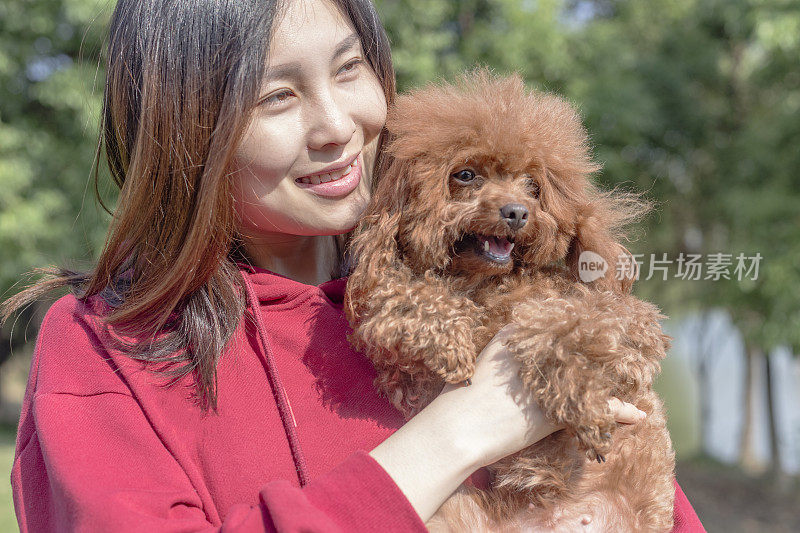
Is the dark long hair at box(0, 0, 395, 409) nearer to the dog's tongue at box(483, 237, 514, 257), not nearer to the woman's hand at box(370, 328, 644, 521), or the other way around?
the woman's hand at box(370, 328, 644, 521)

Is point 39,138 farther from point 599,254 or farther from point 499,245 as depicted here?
point 599,254

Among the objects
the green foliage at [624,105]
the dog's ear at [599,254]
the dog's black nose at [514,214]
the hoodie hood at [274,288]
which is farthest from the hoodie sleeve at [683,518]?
the green foliage at [624,105]

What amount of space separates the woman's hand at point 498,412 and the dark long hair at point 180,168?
1.94ft

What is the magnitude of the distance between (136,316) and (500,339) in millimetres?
901

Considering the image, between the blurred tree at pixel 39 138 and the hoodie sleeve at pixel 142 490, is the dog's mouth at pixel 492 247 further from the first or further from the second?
the blurred tree at pixel 39 138

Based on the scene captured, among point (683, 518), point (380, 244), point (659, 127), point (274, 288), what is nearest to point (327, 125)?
point (380, 244)

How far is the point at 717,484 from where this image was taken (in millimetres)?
12078

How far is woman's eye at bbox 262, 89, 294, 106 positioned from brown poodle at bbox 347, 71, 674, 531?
12.5 inches

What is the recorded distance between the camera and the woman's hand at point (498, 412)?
1.57 metres

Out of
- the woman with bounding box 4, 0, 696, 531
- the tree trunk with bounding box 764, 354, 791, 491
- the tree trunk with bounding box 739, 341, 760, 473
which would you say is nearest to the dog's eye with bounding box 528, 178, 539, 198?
the woman with bounding box 4, 0, 696, 531

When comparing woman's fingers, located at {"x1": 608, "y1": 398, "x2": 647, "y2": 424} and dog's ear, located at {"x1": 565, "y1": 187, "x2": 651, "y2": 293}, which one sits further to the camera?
dog's ear, located at {"x1": 565, "y1": 187, "x2": 651, "y2": 293}

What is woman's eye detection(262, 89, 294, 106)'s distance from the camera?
1724 millimetres

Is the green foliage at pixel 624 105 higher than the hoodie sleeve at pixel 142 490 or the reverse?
higher

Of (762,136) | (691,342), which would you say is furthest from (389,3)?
(691,342)
